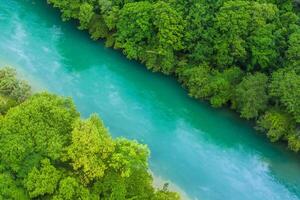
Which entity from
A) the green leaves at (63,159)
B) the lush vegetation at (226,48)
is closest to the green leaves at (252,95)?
the lush vegetation at (226,48)

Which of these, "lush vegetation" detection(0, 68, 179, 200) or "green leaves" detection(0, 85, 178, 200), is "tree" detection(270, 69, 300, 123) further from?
"green leaves" detection(0, 85, 178, 200)

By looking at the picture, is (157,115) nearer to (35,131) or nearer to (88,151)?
(88,151)

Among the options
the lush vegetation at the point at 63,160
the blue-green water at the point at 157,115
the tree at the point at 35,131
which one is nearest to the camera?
the lush vegetation at the point at 63,160

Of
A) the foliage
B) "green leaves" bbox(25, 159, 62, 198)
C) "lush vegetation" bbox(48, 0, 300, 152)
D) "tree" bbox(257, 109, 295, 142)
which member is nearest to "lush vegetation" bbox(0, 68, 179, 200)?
"green leaves" bbox(25, 159, 62, 198)

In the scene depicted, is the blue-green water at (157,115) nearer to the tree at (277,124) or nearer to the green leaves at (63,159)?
the tree at (277,124)

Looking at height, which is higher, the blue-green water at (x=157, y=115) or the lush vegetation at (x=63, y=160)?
the blue-green water at (x=157, y=115)

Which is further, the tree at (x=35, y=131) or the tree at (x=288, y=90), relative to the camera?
the tree at (x=288, y=90)

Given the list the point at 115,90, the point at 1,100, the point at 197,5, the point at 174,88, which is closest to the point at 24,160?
the point at 1,100
